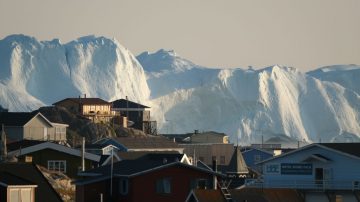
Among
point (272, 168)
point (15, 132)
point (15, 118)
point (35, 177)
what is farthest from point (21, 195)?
point (15, 118)

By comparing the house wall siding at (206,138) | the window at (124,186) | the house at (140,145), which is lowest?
the window at (124,186)

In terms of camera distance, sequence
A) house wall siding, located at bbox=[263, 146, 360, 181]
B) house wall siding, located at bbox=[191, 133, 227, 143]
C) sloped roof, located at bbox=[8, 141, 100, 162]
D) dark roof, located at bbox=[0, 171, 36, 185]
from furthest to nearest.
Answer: house wall siding, located at bbox=[191, 133, 227, 143] < sloped roof, located at bbox=[8, 141, 100, 162] < house wall siding, located at bbox=[263, 146, 360, 181] < dark roof, located at bbox=[0, 171, 36, 185]

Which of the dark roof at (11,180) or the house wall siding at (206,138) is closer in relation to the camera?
the dark roof at (11,180)

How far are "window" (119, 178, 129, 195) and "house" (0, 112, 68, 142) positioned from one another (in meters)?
31.1

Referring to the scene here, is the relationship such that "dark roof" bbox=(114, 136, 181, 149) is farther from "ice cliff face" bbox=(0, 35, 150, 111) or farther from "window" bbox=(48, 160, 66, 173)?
"ice cliff face" bbox=(0, 35, 150, 111)

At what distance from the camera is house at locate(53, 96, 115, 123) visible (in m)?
99.9

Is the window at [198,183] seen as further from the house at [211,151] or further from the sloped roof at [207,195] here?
the house at [211,151]

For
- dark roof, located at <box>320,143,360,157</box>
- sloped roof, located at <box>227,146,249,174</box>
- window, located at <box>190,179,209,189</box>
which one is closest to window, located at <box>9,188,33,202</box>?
window, located at <box>190,179,209,189</box>

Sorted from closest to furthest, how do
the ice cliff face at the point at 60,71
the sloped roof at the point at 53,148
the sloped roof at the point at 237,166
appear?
the sloped roof at the point at 53,148, the sloped roof at the point at 237,166, the ice cliff face at the point at 60,71

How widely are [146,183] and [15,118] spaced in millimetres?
35428

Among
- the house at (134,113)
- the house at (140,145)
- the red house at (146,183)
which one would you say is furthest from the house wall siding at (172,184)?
the house at (134,113)

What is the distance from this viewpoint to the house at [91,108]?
99.9m

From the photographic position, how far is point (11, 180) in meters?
38.3

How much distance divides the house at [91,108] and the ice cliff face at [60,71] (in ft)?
170
